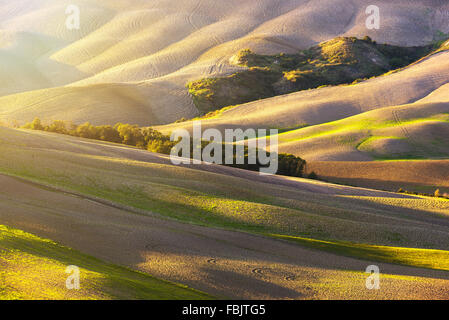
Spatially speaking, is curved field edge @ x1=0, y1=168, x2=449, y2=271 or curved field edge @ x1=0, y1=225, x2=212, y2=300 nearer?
curved field edge @ x1=0, y1=225, x2=212, y2=300

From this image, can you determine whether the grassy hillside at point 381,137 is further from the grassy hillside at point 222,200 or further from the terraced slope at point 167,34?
the terraced slope at point 167,34

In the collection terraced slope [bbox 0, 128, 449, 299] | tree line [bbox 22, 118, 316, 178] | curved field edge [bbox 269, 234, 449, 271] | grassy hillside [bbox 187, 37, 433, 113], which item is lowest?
curved field edge [bbox 269, 234, 449, 271]

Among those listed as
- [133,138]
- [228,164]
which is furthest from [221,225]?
[133,138]

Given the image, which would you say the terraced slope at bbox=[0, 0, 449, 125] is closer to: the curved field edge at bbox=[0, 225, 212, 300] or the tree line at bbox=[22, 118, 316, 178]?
the tree line at bbox=[22, 118, 316, 178]

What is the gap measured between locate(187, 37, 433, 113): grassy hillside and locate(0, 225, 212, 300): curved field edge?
7942 centimetres

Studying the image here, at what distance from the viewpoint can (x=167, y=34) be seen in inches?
5241

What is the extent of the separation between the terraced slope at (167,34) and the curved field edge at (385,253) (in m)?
79.2

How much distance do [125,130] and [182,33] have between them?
9522cm

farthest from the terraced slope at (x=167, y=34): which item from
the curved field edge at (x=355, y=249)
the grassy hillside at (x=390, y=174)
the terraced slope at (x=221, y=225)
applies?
the curved field edge at (x=355, y=249)

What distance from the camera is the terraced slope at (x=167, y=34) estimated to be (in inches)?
4491

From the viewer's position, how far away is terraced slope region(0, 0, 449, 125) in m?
114

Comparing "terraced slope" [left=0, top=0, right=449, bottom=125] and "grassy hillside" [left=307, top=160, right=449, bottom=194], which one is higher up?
"terraced slope" [left=0, top=0, right=449, bottom=125]

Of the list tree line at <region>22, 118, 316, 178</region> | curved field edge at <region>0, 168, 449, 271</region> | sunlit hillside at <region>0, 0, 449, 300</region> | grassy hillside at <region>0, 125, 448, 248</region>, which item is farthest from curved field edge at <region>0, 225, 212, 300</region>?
tree line at <region>22, 118, 316, 178</region>

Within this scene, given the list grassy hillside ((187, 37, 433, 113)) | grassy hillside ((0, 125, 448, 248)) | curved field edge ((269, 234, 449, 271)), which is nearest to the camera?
curved field edge ((269, 234, 449, 271))
